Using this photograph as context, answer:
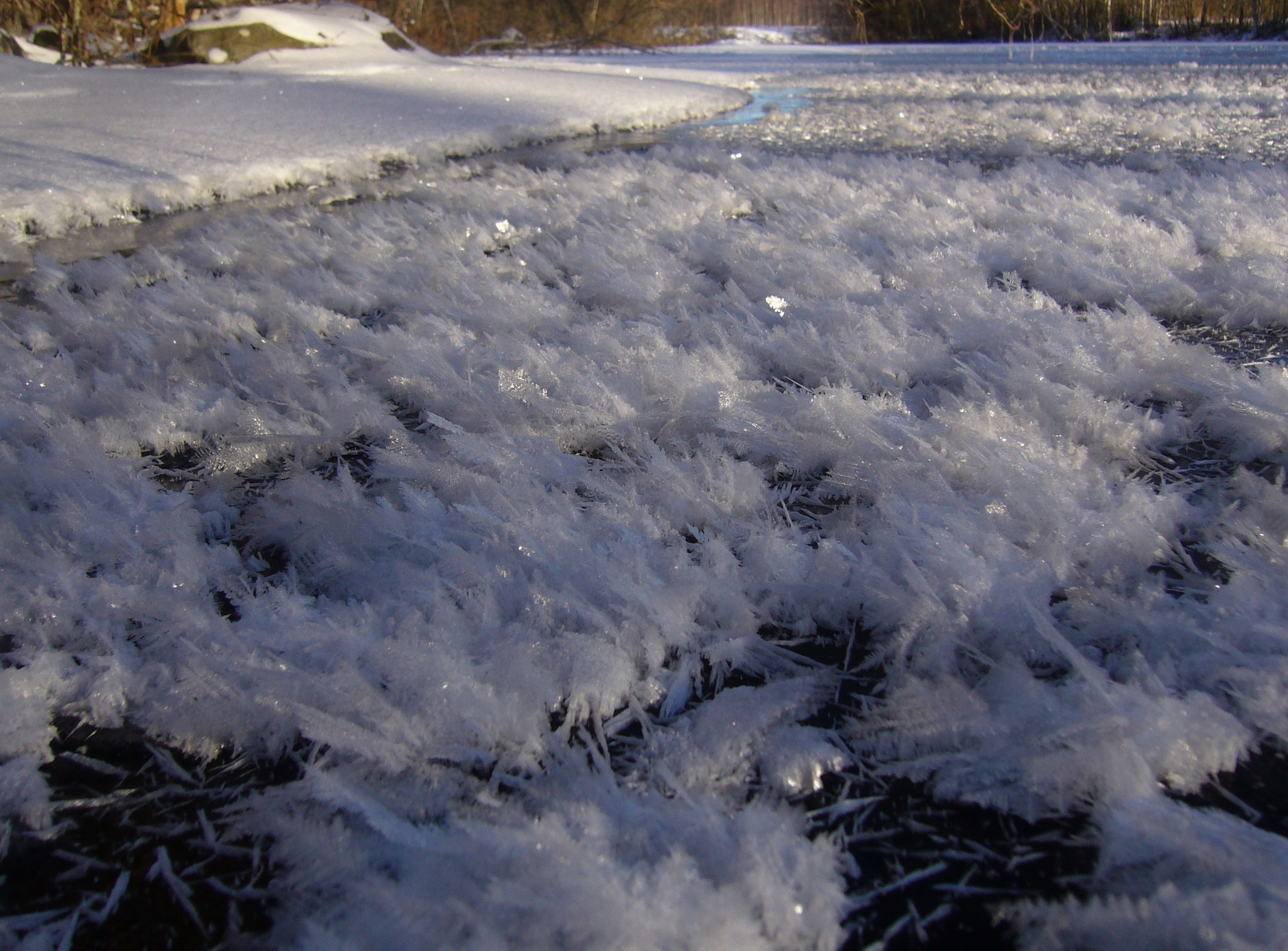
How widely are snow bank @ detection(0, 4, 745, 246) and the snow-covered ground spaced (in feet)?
3.58

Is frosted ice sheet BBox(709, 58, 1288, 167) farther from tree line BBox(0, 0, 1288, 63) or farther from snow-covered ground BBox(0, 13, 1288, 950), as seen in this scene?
tree line BBox(0, 0, 1288, 63)

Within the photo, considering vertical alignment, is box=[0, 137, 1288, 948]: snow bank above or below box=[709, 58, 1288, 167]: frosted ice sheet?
below

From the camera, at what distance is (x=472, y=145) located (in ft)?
13.9

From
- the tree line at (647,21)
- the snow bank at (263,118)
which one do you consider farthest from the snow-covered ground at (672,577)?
the tree line at (647,21)

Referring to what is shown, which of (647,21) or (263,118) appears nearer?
(263,118)

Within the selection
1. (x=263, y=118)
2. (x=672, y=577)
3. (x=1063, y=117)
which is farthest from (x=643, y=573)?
(x=1063, y=117)

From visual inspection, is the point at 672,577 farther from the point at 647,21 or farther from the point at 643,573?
the point at 647,21

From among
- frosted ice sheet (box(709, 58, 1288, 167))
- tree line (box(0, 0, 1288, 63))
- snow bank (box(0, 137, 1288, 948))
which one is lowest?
snow bank (box(0, 137, 1288, 948))

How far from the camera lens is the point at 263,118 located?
13.4 ft

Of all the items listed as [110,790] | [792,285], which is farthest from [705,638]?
[792,285]

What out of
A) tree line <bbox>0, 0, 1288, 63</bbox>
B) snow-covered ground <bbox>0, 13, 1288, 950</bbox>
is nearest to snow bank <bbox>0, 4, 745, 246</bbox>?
snow-covered ground <bbox>0, 13, 1288, 950</bbox>

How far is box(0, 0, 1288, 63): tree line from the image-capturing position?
6812 millimetres

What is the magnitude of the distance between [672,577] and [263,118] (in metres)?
4.47

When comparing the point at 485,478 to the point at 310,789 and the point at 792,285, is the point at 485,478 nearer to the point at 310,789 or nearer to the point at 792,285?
the point at 310,789
